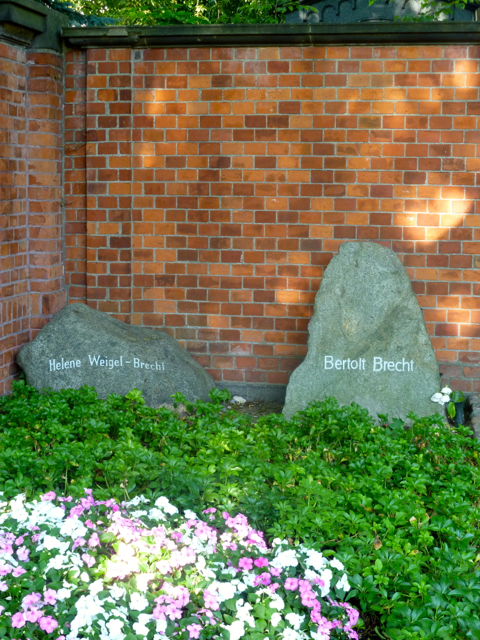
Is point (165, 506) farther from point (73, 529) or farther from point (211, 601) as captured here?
point (211, 601)

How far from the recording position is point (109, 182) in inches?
244

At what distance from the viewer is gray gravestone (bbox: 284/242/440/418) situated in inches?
212

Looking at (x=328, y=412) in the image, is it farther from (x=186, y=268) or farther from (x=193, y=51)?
(x=193, y=51)

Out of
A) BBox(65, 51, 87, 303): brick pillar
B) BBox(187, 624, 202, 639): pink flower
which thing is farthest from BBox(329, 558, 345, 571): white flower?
BBox(65, 51, 87, 303): brick pillar

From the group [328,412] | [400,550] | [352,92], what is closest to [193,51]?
[352,92]

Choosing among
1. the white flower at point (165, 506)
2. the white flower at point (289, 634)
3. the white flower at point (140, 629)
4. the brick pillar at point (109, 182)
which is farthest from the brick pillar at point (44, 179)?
the white flower at point (289, 634)

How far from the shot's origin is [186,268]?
620cm

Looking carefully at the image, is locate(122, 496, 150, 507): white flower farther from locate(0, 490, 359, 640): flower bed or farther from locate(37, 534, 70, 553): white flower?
locate(37, 534, 70, 553): white flower

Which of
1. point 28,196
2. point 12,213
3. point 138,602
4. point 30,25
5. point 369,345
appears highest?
point 30,25

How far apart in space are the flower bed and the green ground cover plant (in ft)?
0.67

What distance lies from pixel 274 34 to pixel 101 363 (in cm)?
286

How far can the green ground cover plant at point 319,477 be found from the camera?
9.21 feet

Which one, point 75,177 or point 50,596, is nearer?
point 50,596

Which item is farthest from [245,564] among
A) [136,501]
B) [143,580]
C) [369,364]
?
[369,364]
